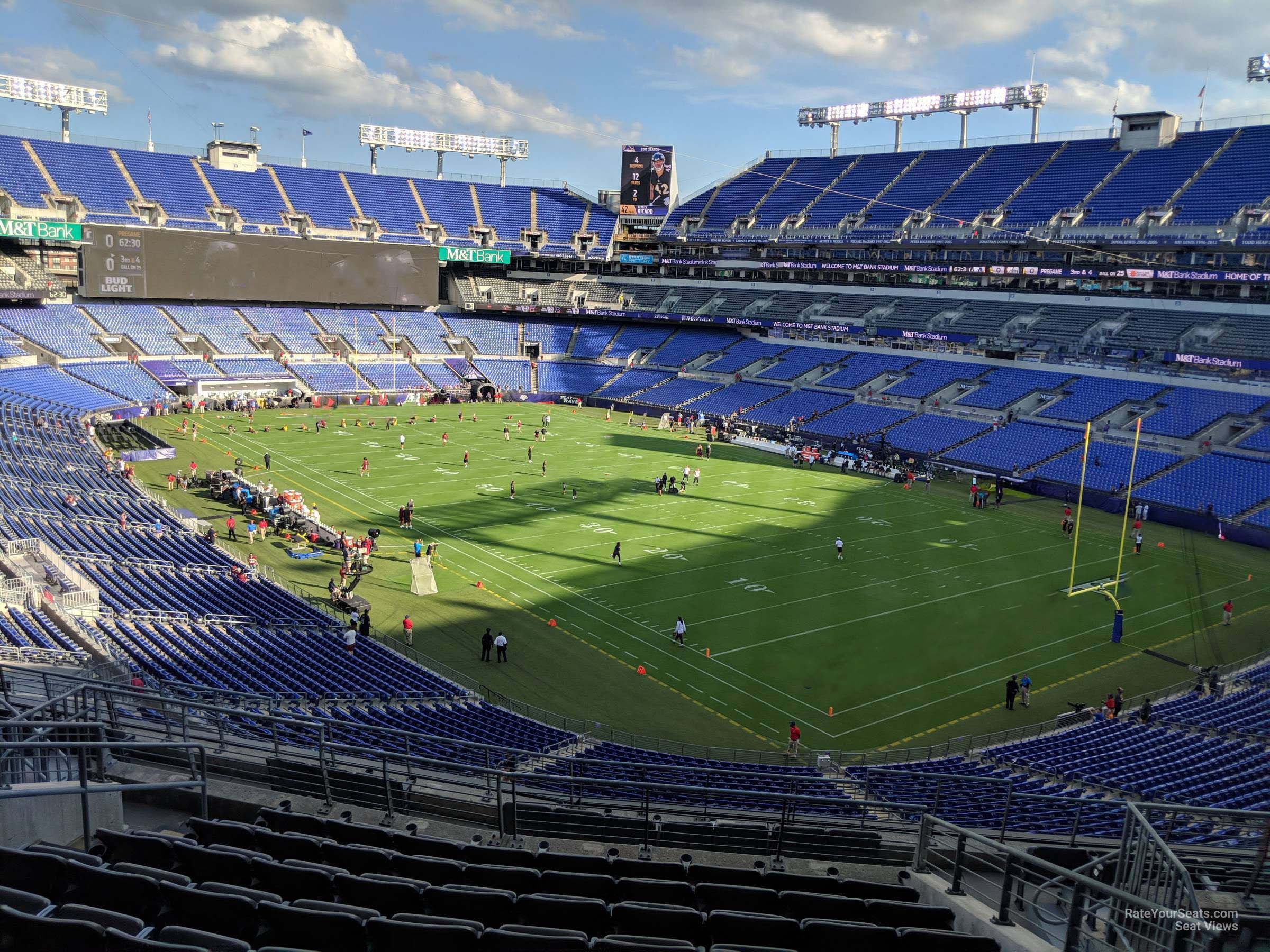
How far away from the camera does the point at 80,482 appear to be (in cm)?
3497

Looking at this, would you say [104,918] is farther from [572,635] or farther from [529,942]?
[572,635]

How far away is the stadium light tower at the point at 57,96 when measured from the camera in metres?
73.6

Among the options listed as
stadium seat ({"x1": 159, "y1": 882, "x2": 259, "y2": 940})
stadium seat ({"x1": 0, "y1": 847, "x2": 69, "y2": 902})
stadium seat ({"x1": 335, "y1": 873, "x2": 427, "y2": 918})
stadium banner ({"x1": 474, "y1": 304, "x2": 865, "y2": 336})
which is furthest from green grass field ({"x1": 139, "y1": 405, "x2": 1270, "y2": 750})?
stadium banner ({"x1": 474, "y1": 304, "x2": 865, "y2": 336})

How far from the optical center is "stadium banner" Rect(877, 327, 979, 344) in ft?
213

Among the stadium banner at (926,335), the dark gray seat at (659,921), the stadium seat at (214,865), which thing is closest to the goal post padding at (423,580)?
the stadium seat at (214,865)

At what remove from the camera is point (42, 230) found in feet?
208

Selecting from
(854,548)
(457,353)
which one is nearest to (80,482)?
(854,548)

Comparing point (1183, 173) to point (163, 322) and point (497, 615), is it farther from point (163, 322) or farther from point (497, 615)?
point (163, 322)

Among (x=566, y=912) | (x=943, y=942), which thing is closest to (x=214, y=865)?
(x=566, y=912)

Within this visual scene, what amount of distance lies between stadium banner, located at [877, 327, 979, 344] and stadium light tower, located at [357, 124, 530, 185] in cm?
4354

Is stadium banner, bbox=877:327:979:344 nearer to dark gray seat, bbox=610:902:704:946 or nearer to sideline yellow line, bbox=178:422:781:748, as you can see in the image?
sideline yellow line, bbox=178:422:781:748

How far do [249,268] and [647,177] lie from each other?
118 ft

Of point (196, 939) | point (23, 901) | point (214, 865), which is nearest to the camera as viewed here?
point (196, 939)

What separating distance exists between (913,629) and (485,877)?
2392 cm
